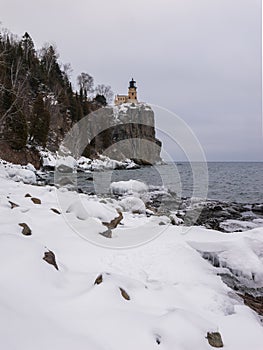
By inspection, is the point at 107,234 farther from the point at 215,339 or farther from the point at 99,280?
the point at 215,339

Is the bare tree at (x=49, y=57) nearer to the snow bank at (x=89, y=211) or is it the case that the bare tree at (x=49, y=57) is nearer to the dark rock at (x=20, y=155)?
the dark rock at (x=20, y=155)

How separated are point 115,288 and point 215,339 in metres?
1.12

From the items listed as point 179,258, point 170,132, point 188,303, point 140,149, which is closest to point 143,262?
point 179,258

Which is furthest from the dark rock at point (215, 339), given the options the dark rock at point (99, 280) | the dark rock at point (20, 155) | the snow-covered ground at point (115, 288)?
the dark rock at point (20, 155)

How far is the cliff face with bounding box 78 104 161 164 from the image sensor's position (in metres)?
54.1

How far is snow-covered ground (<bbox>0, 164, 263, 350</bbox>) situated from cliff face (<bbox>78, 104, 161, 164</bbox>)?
3969 centimetres

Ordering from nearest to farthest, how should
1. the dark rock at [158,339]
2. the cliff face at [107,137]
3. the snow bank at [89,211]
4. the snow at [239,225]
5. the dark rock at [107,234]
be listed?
1. the dark rock at [158,339]
2. the dark rock at [107,234]
3. the snow bank at [89,211]
4. the snow at [239,225]
5. the cliff face at [107,137]

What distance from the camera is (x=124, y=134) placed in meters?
68.0

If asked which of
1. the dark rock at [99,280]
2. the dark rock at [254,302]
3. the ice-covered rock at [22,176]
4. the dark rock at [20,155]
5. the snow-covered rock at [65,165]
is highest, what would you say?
the dark rock at [20,155]

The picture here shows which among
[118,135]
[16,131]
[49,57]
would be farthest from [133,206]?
[118,135]

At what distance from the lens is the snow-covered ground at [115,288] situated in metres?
2.41

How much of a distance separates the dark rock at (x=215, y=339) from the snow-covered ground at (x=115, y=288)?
0.07 m

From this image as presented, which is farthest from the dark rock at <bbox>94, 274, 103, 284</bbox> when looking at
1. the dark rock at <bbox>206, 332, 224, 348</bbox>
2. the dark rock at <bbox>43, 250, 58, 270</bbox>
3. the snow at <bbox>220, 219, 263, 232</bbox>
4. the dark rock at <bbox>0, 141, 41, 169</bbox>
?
the dark rock at <bbox>0, 141, 41, 169</bbox>

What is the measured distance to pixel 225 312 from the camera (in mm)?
3605
